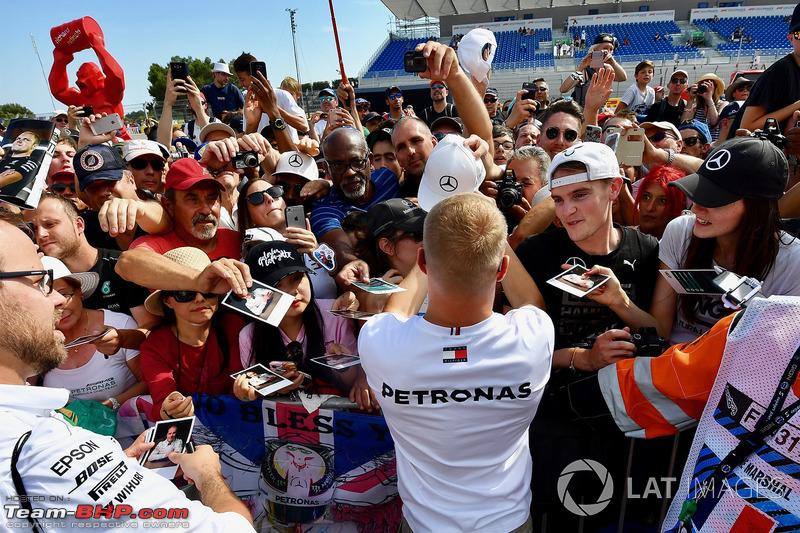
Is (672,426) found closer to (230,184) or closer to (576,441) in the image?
(576,441)

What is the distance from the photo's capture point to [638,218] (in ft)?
10.5

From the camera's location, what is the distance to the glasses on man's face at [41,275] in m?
1.38

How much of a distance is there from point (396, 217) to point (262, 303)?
3.16 ft

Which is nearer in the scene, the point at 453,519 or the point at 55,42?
the point at 453,519

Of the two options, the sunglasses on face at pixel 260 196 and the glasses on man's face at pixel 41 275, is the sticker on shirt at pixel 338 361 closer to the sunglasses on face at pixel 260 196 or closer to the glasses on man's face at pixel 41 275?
the glasses on man's face at pixel 41 275

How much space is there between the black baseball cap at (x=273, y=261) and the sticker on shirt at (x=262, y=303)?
0.85ft

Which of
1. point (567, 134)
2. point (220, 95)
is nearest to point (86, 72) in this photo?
point (220, 95)

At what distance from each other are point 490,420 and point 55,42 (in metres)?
6.77

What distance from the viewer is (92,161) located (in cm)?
362

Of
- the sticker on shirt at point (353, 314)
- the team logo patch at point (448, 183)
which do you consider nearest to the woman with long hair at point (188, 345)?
the sticker on shirt at point (353, 314)

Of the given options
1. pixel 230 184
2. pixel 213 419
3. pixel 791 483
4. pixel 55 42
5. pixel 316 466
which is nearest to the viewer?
pixel 791 483

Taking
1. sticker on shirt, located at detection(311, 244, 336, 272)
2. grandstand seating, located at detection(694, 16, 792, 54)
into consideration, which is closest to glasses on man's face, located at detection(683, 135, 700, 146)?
sticker on shirt, located at detection(311, 244, 336, 272)

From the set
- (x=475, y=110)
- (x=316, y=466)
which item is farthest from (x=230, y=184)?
(x=316, y=466)

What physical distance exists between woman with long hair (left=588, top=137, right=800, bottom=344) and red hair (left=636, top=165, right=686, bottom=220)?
2.98 feet
